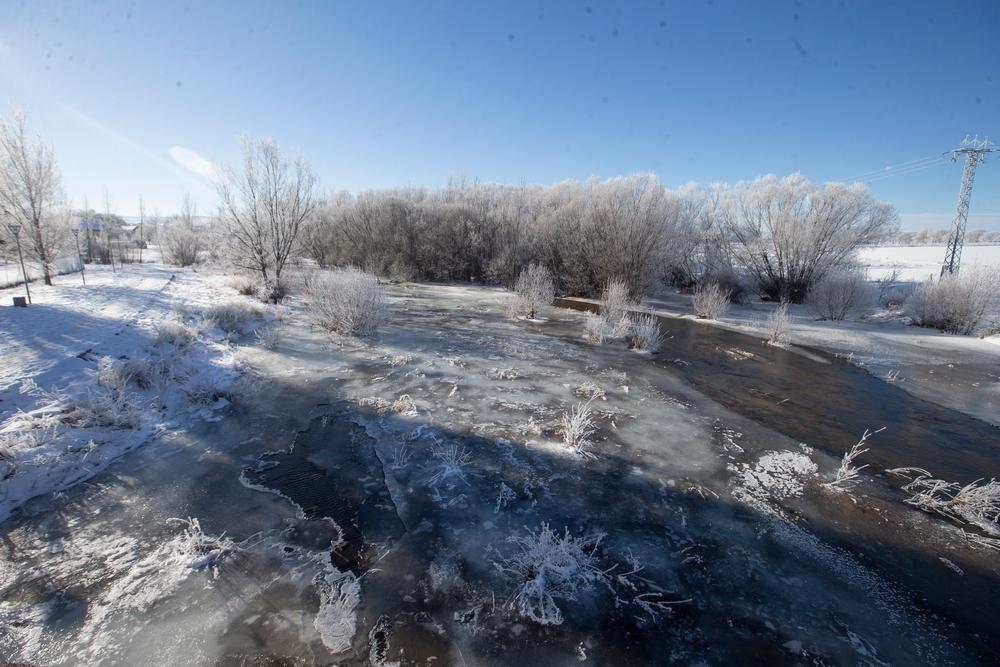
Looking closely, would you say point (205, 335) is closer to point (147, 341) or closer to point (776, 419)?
point (147, 341)

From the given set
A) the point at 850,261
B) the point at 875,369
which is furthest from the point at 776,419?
the point at 850,261

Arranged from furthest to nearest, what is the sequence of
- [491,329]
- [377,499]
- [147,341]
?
[491,329] < [147,341] < [377,499]

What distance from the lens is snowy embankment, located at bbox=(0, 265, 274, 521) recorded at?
4.33 meters

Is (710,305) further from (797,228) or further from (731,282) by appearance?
(797,228)

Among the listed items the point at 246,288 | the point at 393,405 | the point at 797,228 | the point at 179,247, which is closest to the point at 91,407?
the point at 393,405

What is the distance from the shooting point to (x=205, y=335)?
9.52 m

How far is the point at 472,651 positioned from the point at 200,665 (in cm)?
A: 169

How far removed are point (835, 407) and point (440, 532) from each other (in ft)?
26.2

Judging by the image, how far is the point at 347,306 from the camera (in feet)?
36.1

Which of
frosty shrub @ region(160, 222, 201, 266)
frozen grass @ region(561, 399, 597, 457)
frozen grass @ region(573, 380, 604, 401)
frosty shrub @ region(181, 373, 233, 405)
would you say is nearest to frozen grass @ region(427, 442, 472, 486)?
frozen grass @ region(561, 399, 597, 457)

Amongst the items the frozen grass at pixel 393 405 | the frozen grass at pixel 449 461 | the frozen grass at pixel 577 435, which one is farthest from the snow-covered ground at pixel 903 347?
the frozen grass at pixel 393 405

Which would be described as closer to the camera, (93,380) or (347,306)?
(93,380)

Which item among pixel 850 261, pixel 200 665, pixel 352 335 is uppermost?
pixel 850 261

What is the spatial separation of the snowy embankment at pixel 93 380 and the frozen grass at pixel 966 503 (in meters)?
9.24
